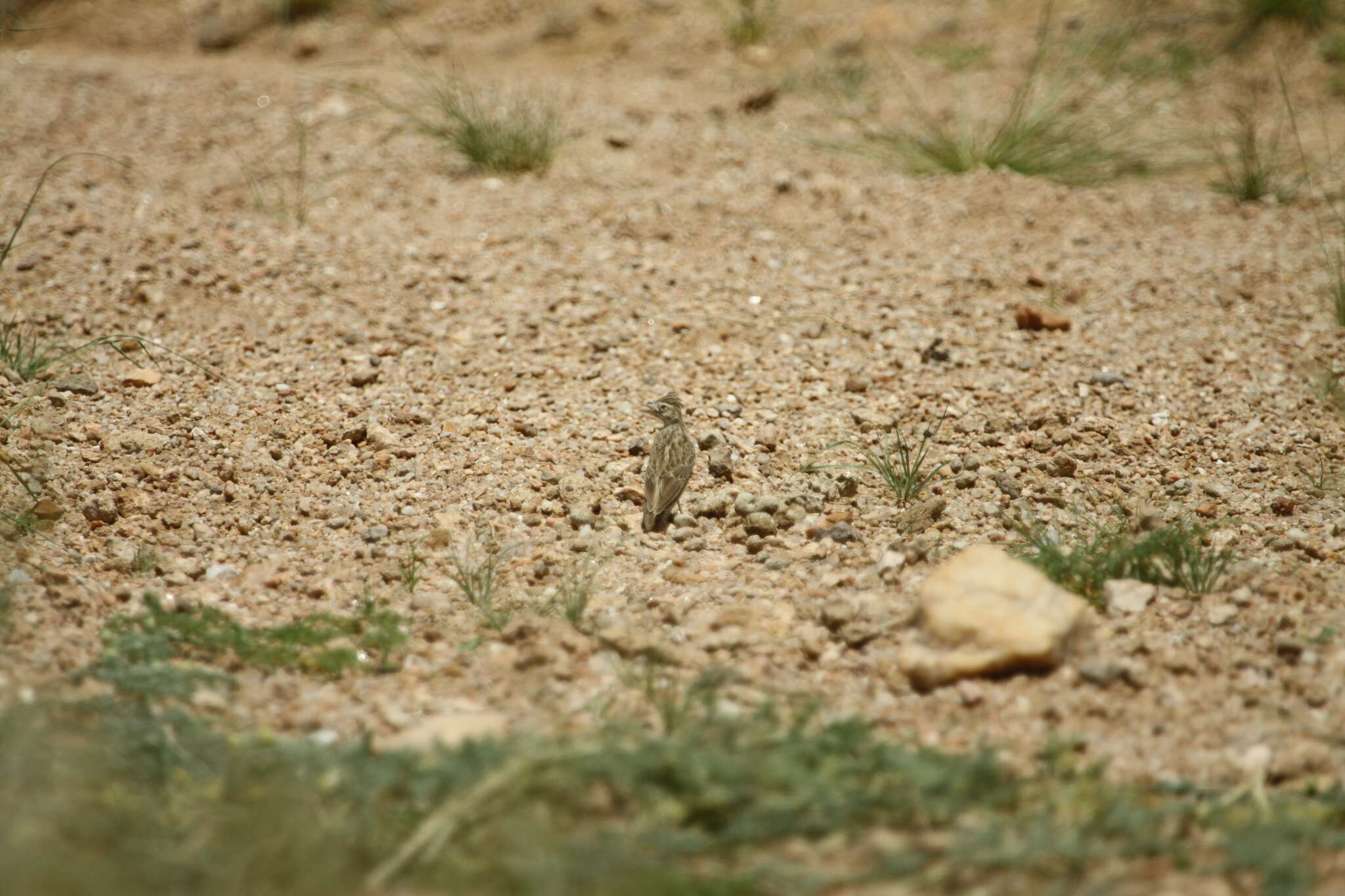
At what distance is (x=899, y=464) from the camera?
4012 mm

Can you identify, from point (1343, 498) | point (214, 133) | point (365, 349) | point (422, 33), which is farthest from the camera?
point (422, 33)

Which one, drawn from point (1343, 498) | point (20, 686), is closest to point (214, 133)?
point (20, 686)

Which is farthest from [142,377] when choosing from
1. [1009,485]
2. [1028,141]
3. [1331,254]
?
[1331,254]

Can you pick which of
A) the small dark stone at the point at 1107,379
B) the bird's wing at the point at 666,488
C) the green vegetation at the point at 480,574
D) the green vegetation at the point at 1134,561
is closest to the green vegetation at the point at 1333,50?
the small dark stone at the point at 1107,379

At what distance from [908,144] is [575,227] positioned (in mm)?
2162

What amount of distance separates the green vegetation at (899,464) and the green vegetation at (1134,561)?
0.48 meters

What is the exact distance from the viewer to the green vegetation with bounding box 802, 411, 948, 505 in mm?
3906

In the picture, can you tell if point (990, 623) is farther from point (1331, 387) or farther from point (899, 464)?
point (1331, 387)

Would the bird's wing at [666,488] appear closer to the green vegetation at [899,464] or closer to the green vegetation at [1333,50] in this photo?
the green vegetation at [899,464]

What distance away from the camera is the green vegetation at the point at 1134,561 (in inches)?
131

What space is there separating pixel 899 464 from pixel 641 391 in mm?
1100

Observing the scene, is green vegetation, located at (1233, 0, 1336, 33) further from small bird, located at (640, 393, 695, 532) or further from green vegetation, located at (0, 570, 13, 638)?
green vegetation, located at (0, 570, 13, 638)

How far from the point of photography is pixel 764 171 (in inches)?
245

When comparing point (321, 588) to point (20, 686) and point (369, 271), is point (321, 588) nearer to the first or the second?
point (20, 686)
